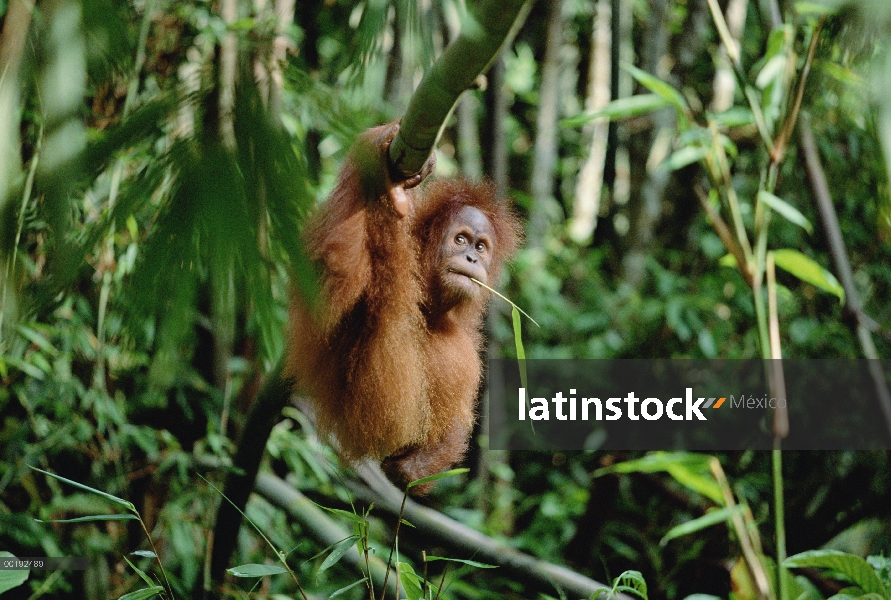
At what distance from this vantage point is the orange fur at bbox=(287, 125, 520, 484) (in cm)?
185

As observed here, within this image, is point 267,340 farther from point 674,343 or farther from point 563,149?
point 563,149

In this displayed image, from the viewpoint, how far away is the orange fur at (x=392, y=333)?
1854 millimetres

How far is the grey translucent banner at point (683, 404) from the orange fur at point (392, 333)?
258 centimetres

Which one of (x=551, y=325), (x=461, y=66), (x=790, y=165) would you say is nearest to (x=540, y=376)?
(x=551, y=325)

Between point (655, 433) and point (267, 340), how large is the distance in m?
5.21

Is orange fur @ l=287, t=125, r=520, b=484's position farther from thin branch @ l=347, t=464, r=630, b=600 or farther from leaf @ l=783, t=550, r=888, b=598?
leaf @ l=783, t=550, r=888, b=598

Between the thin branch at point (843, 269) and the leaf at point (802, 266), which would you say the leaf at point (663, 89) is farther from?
the thin branch at point (843, 269)

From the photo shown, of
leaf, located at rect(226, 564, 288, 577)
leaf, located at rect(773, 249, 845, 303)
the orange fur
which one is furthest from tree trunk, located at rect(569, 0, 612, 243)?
leaf, located at rect(226, 564, 288, 577)

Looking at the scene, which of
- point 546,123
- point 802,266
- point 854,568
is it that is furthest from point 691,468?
point 546,123

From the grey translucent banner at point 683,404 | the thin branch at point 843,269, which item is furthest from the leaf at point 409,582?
the grey translucent banner at point 683,404

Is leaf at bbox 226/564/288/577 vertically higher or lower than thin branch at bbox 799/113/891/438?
lower

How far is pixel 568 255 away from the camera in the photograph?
6.41 m

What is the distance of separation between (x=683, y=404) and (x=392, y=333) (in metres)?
4.07

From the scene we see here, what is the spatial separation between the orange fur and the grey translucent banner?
2583 millimetres
